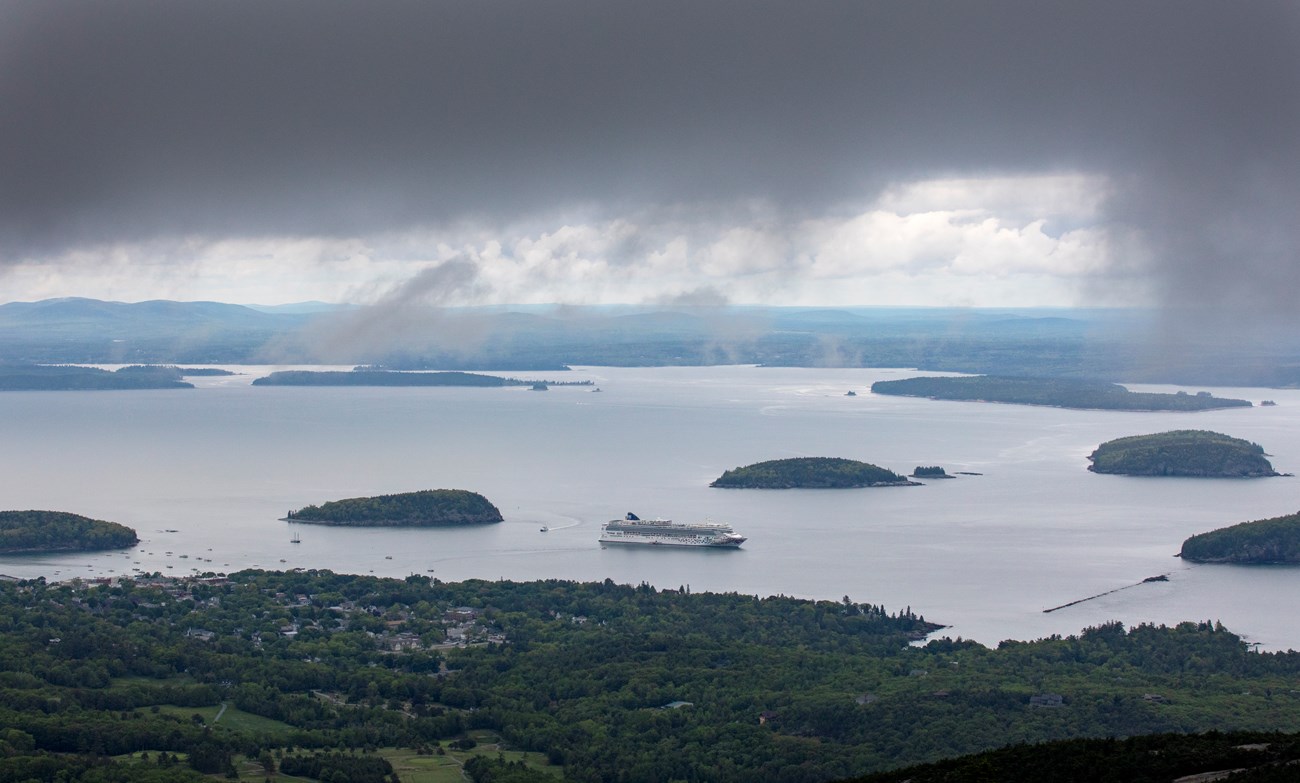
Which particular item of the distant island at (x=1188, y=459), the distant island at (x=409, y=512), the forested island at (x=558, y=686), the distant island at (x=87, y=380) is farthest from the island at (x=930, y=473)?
the distant island at (x=87, y=380)

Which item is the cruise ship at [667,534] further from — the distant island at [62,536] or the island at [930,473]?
the island at [930,473]

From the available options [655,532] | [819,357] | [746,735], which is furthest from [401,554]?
[819,357]

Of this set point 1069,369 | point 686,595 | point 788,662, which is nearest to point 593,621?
point 686,595

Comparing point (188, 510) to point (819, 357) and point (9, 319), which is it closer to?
point (819, 357)

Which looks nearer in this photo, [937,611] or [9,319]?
[937,611]

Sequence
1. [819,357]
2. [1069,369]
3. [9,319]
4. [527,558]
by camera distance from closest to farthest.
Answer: [527,558], [1069,369], [819,357], [9,319]

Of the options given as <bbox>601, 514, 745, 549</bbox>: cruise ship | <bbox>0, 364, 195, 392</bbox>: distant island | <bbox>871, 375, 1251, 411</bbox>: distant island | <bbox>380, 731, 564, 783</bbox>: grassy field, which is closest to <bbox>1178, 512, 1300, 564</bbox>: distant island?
<bbox>601, 514, 745, 549</bbox>: cruise ship

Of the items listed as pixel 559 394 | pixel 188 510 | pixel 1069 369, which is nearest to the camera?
pixel 188 510

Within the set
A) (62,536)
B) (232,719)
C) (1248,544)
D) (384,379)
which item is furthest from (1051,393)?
(232,719)
